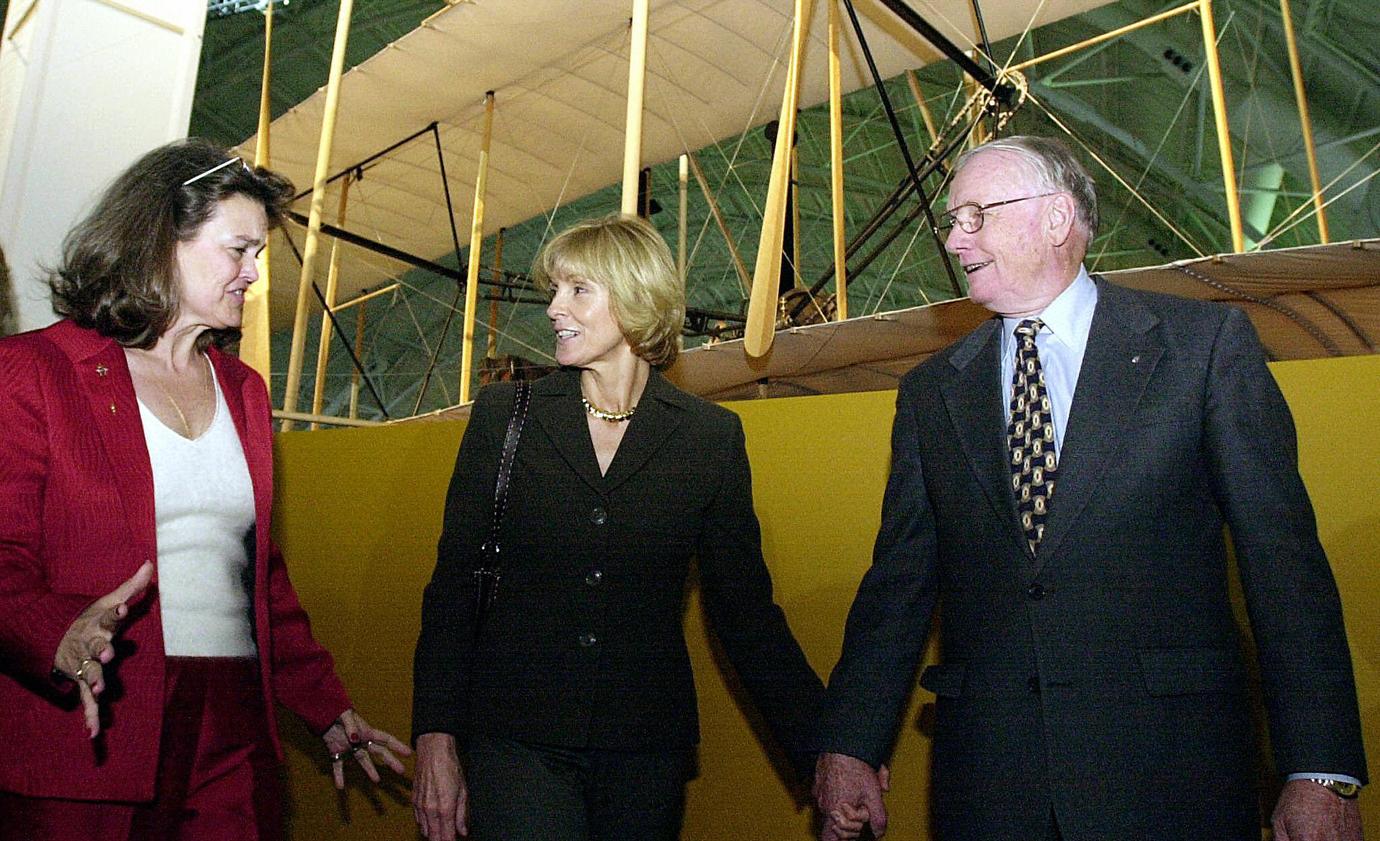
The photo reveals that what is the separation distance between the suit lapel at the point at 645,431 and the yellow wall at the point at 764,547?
381 mm

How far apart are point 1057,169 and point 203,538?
1446 millimetres

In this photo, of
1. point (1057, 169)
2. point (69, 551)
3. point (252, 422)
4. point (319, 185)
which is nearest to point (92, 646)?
point (69, 551)

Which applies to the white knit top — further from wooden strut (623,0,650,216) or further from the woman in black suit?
wooden strut (623,0,650,216)

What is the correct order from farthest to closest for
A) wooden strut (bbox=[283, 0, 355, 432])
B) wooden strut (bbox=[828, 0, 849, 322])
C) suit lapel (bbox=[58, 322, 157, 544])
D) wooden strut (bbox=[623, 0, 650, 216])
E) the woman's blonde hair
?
1. wooden strut (bbox=[828, 0, 849, 322])
2. wooden strut (bbox=[283, 0, 355, 432])
3. wooden strut (bbox=[623, 0, 650, 216])
4. the woman's blonde hair
5. suit lapel (bbox=[58, 322, 157, 544])

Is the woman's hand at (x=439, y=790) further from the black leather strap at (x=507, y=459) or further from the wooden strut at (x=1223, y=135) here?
the wooden strut at (x=1223, y=135)

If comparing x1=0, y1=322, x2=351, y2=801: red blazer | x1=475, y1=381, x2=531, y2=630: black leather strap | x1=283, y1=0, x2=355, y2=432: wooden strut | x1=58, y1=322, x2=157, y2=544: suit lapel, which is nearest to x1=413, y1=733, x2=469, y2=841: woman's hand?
x1=475, y1=381, x2=531, y2=630: black leather strap

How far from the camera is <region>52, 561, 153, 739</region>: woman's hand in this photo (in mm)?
1324

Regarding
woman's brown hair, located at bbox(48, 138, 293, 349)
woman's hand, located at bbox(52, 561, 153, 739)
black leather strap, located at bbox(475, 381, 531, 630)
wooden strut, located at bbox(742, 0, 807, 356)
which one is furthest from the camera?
wooden strut, located at bbox(742, 0, 807, 356)

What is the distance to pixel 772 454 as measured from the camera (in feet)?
7.79

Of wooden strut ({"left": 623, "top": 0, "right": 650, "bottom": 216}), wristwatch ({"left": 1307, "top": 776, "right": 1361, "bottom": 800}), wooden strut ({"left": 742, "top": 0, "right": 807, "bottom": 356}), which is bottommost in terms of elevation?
wristwatch ({"left": 1307, "top": 776, "right": 1361, "bottom": 800})

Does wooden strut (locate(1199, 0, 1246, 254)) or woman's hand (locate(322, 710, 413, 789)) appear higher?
wooden strut (locate(1199, 0, 1246, 254))

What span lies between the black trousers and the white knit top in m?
0.41

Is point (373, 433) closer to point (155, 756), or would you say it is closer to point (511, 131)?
point (155, 756)

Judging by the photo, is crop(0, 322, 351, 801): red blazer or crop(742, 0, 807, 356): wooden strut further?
crop(742, 0, 807, 356): wooden strut
